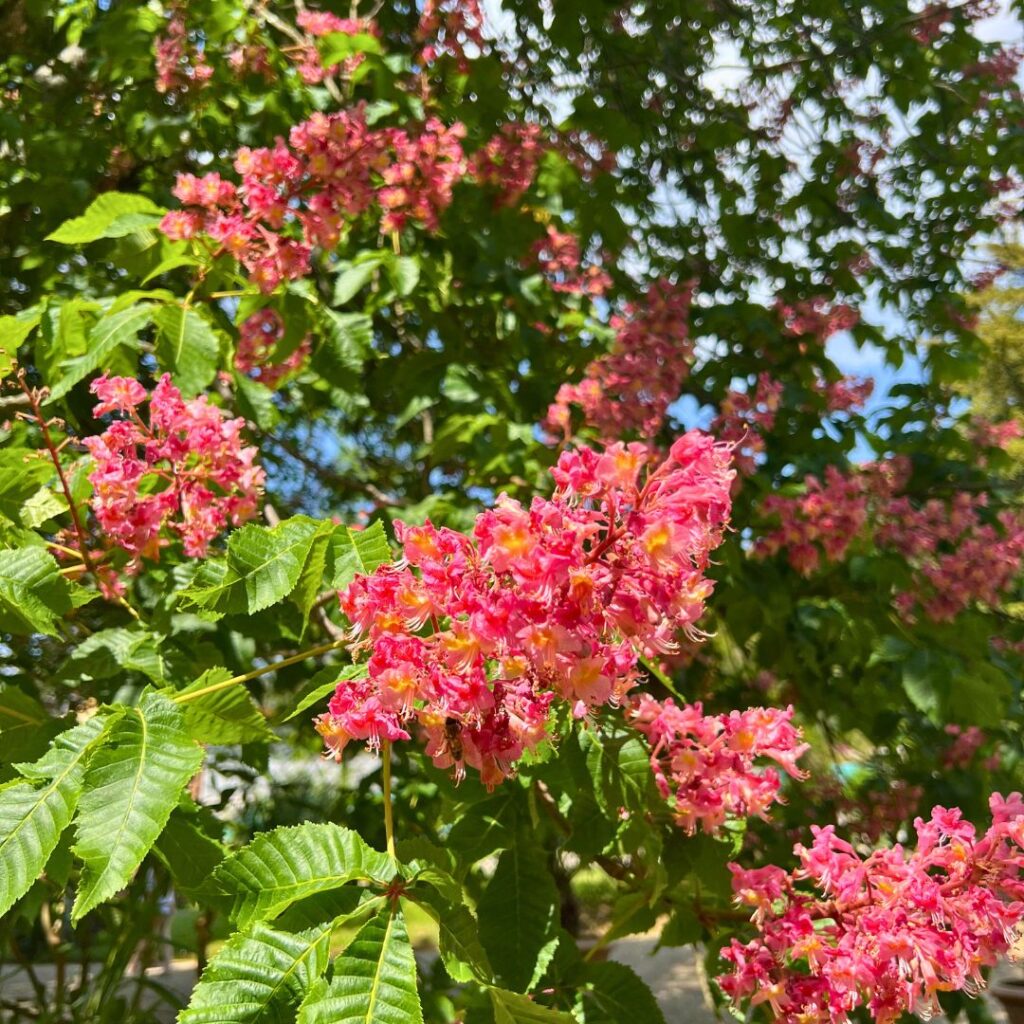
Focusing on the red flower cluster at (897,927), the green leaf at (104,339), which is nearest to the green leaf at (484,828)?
the red flower cluster at (897,927)

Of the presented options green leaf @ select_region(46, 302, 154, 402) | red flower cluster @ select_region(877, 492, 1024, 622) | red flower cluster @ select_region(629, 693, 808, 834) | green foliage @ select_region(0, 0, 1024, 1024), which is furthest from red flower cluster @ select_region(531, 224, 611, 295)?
red flower cluster @ select_region(629, 693, 808, 834)

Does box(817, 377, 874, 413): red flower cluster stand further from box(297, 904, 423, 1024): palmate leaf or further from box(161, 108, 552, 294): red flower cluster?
box(297, 904, 423, 1024): palmate leaf

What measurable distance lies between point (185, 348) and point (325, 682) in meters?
1.01

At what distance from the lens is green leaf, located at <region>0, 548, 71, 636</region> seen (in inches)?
49.3

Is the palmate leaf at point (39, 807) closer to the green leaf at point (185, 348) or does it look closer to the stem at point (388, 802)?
the stem at point (388, 802)

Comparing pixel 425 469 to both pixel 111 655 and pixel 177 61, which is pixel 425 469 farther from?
pixel 111 655

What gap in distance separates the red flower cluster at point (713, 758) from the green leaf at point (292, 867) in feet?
1.92

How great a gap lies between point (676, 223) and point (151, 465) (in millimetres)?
3098

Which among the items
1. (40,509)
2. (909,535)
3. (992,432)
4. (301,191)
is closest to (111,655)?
(40,509)

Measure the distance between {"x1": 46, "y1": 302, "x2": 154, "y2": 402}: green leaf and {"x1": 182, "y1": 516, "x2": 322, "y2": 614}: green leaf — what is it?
781mm

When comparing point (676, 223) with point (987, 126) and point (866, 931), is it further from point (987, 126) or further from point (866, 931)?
point (866, 931)

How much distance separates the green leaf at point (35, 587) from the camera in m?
1.25

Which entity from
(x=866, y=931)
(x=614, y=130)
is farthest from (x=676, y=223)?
(x=866, y=931)

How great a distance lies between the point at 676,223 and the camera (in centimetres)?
410
